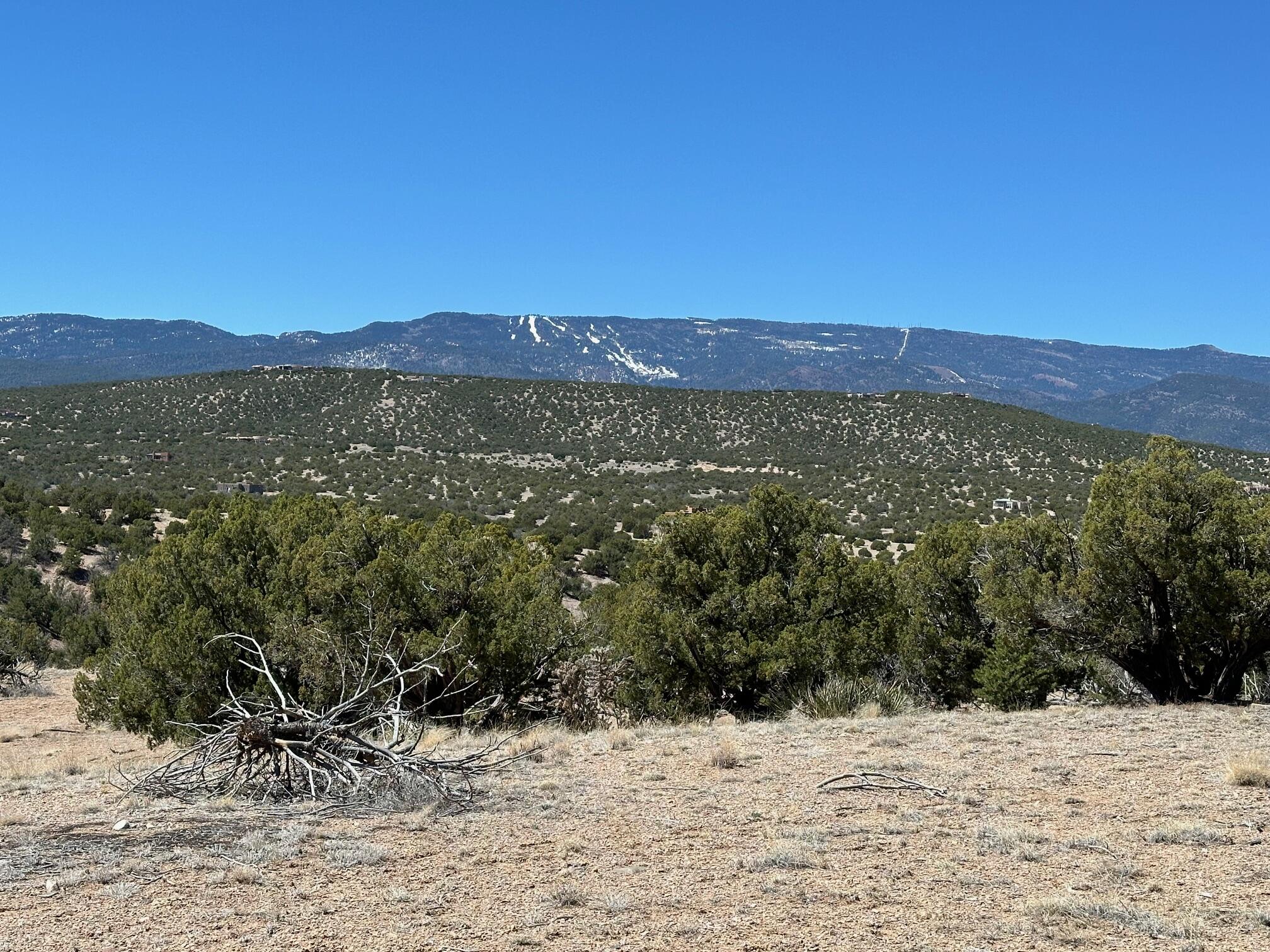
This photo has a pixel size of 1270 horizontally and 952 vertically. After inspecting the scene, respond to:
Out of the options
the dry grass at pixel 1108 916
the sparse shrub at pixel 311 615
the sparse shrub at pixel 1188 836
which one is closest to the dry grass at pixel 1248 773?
the sparse shrub at pixel 1188 836

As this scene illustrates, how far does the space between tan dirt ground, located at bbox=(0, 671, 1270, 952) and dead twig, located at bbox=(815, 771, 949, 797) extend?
126 millimetres

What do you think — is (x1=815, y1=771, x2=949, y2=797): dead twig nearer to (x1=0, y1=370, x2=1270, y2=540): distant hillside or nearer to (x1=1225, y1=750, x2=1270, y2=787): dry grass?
(x1=1225, y1=750, x2=1270, y2=787): dry grass

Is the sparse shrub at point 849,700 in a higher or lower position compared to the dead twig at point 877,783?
lower

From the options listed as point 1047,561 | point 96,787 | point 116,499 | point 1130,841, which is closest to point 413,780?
point 96,787

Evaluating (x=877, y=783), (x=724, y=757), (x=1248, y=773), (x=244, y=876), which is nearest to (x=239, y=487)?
(x=724, y=757)

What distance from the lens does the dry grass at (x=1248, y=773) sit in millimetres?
7570

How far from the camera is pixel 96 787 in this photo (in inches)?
343

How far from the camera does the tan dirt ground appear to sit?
190 inches

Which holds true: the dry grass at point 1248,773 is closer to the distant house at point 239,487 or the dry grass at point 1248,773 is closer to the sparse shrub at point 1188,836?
the sparse shrub at point 1188,836

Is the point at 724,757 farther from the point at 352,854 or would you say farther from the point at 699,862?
the point at 352,854

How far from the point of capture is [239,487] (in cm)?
4762

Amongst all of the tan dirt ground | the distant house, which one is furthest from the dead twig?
the distant house

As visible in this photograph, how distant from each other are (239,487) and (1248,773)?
46933 mm

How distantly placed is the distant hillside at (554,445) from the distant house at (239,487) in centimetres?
138
